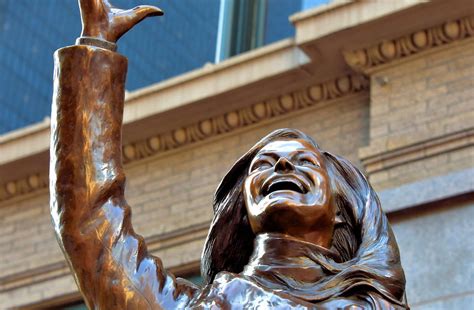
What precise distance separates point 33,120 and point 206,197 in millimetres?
3406

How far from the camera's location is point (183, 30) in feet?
45.0

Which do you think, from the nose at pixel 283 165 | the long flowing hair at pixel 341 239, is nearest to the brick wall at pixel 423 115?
the long flowing hair at pixel 341 239

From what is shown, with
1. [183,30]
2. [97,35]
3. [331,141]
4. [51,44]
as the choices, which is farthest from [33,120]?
[97,35]

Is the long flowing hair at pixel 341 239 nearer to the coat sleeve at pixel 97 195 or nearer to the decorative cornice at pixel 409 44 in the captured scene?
the coat sleeve at pixel 97 195

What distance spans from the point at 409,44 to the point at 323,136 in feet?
3.81

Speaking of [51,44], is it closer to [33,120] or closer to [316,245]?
[33,120]

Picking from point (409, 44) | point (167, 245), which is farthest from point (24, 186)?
point (409, 44)

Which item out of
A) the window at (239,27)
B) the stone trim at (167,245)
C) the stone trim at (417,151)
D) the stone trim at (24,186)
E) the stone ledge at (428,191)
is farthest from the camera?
the window at (239,27)

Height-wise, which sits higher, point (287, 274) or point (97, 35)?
point (97, 35)

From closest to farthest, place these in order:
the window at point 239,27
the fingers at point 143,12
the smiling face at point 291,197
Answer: the smiling face at point 291,197, the fingers at point 143,12, the window at point 239,27

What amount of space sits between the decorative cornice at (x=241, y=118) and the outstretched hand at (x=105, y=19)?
27.8 ft

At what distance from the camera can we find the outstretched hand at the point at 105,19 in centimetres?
288

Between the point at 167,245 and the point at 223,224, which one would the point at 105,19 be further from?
the point at 167,245

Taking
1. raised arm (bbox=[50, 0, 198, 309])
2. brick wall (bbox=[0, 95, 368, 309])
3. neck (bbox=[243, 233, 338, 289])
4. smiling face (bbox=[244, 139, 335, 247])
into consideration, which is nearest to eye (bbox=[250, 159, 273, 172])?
smiling face (bbox=[244, 139, 335, 247])
